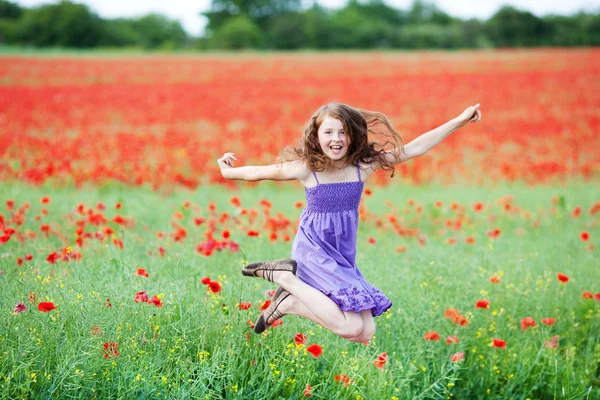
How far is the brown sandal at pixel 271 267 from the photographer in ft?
10.4

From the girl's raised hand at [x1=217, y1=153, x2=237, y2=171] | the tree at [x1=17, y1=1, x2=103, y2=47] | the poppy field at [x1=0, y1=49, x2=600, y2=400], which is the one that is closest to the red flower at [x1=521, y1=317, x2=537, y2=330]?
the poppy field at [x1=0, y1=49, x2=600, y2=400]

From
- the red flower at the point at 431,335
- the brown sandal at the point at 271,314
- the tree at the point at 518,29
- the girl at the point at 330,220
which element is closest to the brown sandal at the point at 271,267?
the girl at the point at 330,220

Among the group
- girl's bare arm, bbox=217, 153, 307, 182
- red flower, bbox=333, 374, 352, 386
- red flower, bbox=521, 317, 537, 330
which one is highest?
girl's bare arm, bbox=217, 153, 307, 182

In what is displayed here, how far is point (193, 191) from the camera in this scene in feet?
24.4

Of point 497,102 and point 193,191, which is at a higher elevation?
point 497,102

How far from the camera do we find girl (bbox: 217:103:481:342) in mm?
3139

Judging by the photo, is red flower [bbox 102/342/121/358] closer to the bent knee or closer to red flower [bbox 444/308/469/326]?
the bent knee

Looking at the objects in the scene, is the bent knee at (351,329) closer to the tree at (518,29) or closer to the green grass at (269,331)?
the green grass at (269,331)

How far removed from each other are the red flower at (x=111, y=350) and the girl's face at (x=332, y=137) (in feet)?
4.45

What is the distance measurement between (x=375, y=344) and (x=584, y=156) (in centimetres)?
743

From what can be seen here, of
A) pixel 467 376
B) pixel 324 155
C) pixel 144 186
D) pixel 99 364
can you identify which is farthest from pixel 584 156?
pixel 99 364

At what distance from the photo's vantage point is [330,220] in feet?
10.8

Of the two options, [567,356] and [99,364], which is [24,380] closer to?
[99,364]

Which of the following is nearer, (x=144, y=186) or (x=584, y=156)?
(x=144, y=186)
